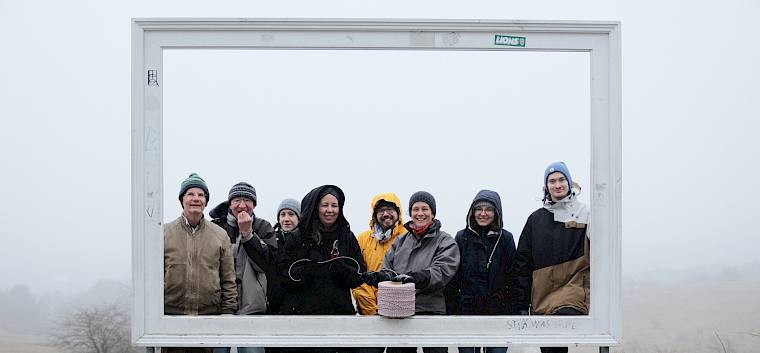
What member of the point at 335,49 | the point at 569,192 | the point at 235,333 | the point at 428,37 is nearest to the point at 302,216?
the point at 235,333

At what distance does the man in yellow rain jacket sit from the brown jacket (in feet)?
2.37

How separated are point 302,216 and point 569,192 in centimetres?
146

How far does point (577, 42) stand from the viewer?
10.9ft

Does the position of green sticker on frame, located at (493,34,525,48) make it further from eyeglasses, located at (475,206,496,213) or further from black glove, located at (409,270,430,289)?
black glove, located at (409,270,430,289)

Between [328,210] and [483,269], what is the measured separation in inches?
36.6

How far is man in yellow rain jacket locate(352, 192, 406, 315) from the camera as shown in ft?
11.6

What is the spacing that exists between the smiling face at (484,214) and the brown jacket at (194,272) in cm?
141

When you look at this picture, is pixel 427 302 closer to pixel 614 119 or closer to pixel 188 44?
pixel 614 119

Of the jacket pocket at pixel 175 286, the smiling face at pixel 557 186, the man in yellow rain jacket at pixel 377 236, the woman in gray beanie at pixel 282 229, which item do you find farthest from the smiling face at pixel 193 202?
the smiling face at pixel 557 186

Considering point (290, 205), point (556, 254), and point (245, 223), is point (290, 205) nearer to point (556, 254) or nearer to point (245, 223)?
point (245, 223)

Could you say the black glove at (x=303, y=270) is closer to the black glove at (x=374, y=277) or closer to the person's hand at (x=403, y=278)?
the black glove at (x=374, y=277)

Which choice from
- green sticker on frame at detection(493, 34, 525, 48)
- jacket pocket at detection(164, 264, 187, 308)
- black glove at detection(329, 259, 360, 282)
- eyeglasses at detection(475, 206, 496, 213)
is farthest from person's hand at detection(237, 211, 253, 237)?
green sticker on frame at detection(493, 34, 525, 48)

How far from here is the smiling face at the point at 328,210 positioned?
138 inches

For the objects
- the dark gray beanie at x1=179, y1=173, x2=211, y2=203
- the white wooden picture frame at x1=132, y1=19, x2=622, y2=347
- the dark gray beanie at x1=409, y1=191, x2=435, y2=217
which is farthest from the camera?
the dark gray beanie at x1=409, y1=191, x2=435, y2=217
